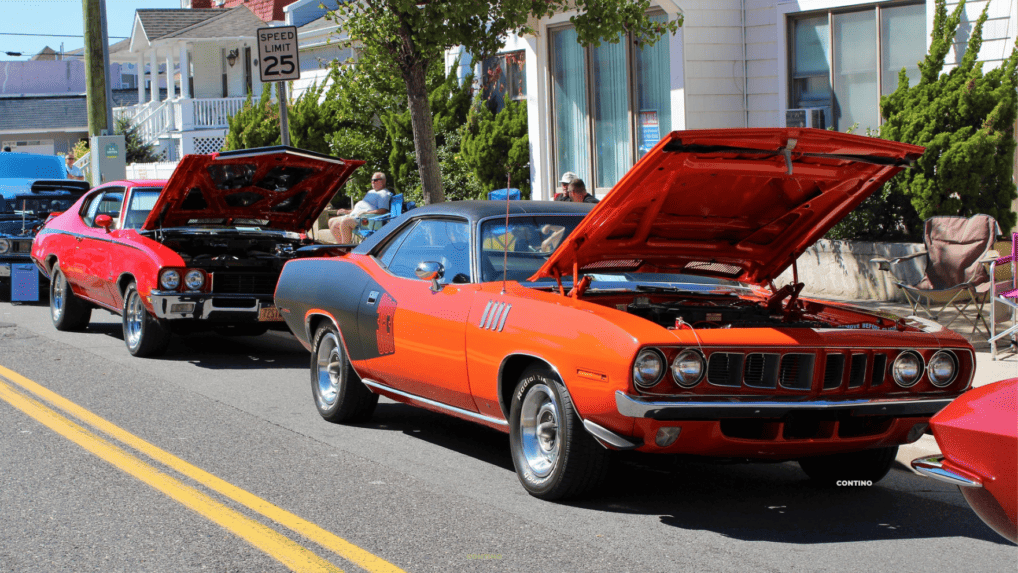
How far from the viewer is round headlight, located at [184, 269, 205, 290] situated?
9857 millimetres

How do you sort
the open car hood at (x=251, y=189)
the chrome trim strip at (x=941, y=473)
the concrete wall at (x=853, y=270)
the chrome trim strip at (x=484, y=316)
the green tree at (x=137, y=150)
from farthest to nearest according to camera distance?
the green tree at (x=137, y=150) < the concrete wall at (x=853, y=270) < the open car hood at (x=251, y=189) < the chrome trim strip at (x=484, y=316) < the chrome trim strip at (x=941, y=473)

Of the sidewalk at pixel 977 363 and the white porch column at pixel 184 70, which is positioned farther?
the white porch column at pixel 184 70

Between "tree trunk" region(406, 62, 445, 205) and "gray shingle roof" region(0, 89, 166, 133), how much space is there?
36432 millimetres

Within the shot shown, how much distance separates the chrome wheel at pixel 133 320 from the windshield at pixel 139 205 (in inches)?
33.3

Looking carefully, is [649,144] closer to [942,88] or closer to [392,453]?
[942,88]

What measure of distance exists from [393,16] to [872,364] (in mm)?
8759

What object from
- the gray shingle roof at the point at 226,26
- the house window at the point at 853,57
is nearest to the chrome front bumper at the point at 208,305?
the house window at the point at 853,57

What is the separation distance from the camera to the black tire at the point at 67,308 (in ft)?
39.9

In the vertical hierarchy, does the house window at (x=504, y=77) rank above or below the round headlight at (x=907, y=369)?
above

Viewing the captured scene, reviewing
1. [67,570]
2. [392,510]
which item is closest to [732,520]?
[392,510]

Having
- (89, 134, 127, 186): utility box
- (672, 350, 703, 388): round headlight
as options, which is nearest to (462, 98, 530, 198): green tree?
(89, 134, 127, 186): utility box

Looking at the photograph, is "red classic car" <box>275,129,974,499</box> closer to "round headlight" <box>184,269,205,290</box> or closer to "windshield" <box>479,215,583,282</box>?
"windshield" <box>479,215,583,282</box>

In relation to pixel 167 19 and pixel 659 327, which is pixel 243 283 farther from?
pixel 167 19

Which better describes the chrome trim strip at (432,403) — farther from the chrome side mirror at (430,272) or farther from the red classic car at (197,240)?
the red classic car at (197,240)
